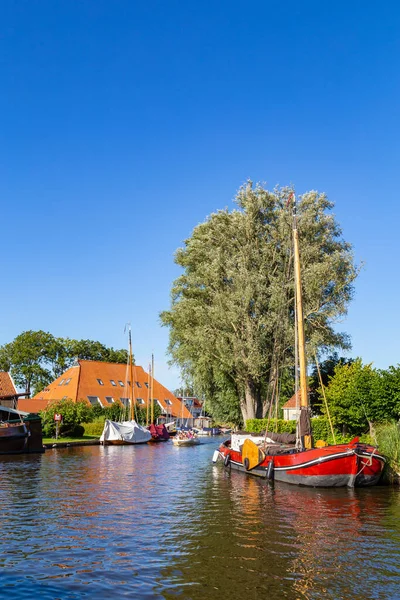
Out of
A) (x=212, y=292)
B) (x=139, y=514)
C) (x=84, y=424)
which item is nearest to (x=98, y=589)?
(x=139, y=514)

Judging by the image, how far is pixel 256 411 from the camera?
37875 millimetres

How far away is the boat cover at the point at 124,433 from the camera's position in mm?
Answer: 48812

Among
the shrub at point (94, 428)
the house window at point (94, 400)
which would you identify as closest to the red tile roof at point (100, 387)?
the house window at point (94, 400)

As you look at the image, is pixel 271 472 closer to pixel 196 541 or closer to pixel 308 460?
pixel 308 460

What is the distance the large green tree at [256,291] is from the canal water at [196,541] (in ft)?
42.2

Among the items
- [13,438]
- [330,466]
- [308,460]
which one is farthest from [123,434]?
[330,466]

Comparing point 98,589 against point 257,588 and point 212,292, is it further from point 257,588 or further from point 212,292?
point 212,292

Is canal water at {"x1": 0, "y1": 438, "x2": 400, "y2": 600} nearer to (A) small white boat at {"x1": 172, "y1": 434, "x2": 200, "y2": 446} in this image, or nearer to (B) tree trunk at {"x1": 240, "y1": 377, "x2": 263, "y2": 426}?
(B) tree trunk at {"x1": 240, "y1": 377, "x2": 263, "y2": 426}

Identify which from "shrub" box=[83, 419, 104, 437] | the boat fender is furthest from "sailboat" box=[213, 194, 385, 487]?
Answer: "shrub" box=[83, 419, 104, 437]

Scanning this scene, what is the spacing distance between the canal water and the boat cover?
26191 millimetres

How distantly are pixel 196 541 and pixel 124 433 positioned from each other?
39244mm

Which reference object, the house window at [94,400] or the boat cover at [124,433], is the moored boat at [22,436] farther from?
the house window at [94,400]

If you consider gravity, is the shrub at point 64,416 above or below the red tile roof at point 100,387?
below

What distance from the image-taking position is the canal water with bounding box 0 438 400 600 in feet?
31.0
